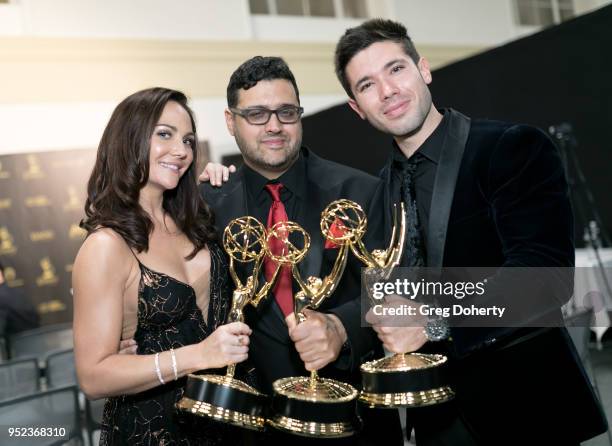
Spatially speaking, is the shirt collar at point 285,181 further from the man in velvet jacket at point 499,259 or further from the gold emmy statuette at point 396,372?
the gold emmy statuette at point 396,372

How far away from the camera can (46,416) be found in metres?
3.17

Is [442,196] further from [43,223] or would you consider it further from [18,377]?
[43,223]

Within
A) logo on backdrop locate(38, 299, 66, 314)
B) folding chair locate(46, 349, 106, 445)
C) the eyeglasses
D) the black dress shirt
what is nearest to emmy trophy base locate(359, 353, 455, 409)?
the black dress shirt

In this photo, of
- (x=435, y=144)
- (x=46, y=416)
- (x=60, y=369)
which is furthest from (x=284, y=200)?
(x=60, y=369)

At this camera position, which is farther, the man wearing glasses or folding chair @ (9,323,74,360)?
folding chair @ (9,323,74,360)

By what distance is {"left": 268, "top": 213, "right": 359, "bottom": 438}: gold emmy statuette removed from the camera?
147 centimetres

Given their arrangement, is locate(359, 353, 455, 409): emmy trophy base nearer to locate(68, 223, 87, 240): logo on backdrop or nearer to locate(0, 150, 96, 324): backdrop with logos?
locate(0, 150, 96, 324): backdrop with logos

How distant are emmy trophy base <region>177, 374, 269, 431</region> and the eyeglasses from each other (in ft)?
2.98

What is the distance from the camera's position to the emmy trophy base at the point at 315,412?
1.46m

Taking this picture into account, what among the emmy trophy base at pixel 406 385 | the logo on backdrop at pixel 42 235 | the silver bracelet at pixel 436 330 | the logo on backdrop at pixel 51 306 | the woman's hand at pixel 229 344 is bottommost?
the logo on backdrop at pixel 51 306

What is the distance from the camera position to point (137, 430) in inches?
71.3

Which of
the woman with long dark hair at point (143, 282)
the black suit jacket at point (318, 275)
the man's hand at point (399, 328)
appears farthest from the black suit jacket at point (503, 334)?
the woman with long dark hair at point (143, 282)

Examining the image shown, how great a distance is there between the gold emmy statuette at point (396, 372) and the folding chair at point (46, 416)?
2182mm

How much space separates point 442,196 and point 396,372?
53 centimetres
